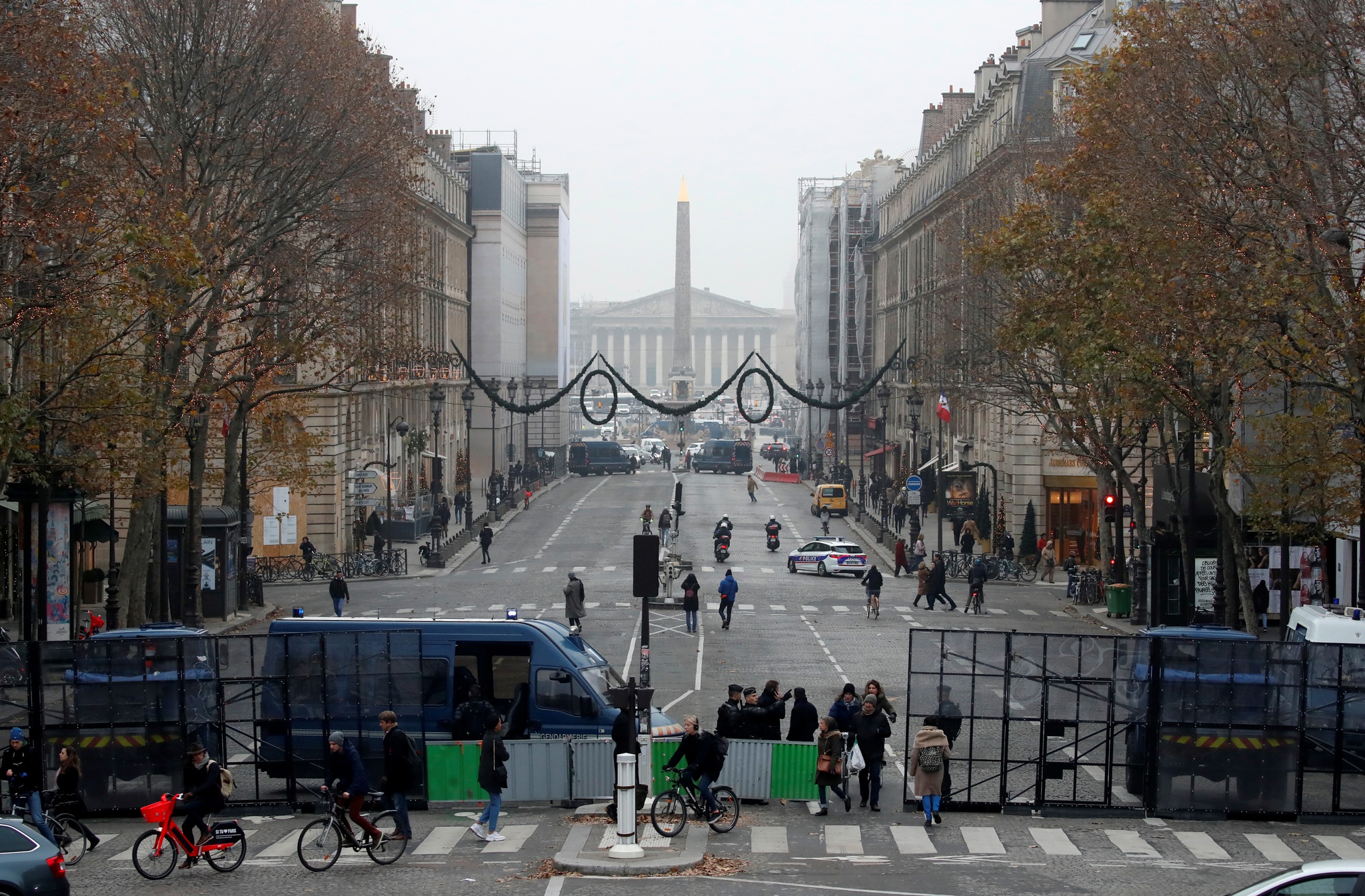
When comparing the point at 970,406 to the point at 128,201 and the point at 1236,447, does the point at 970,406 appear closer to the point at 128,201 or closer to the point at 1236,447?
the point at 1236,447

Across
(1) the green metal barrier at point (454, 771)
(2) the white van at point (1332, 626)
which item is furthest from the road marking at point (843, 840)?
(2) the white van at point (1332, 626)

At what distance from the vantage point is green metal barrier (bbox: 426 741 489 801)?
2086 cm

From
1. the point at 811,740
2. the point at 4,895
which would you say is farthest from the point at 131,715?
the point at 811,740

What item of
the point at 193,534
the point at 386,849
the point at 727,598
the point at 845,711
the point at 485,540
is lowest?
the point at 485,540

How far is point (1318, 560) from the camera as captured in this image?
3794cm

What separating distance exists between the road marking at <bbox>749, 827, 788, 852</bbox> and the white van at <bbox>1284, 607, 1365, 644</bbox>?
8.72 meters

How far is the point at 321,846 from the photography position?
17.6 metres

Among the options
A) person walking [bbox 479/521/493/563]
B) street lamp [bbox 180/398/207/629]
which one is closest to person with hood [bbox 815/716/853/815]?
street lamp [bbox 180/398/207/629]

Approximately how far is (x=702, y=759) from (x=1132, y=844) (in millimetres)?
4679

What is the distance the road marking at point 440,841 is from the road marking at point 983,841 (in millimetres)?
5496

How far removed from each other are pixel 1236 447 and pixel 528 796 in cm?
1483

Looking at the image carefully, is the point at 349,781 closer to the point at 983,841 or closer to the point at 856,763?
the point at 856,763

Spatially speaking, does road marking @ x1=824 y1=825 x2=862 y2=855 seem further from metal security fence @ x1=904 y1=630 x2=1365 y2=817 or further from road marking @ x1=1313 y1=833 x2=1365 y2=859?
road marking @ x1=1313 y1=833 x2=1365 y2=859

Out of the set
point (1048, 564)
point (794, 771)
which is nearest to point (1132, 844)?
point (794, 771)
